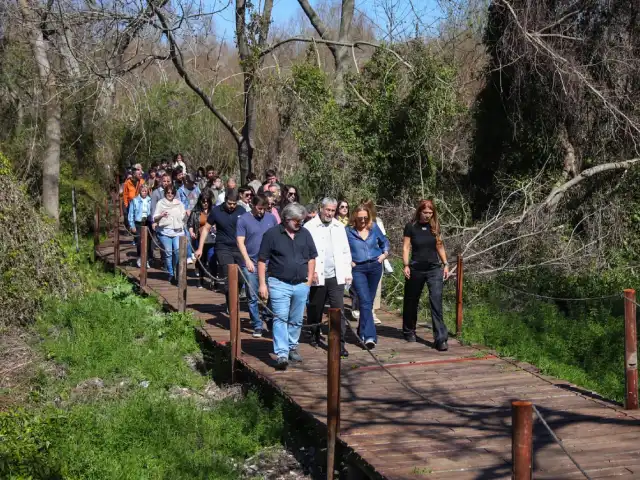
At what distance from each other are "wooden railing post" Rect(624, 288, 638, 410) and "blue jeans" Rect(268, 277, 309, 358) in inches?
126

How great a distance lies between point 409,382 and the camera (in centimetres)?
891

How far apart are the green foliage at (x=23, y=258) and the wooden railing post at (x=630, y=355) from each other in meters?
8.86

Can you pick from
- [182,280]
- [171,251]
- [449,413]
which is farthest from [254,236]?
[171,251]

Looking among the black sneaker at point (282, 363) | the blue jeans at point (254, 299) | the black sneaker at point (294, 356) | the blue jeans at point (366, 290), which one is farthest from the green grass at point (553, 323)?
the black sneaker at point (282, 363)

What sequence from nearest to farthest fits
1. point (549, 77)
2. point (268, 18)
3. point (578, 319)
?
point (578, 319) < point (549, 77) < point (268, 18)

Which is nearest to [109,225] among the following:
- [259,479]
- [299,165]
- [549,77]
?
[299,165]

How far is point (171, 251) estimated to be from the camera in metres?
15.5

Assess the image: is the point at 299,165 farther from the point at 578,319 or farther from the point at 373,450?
the point at 373,450

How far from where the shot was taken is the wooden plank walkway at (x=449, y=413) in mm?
6496

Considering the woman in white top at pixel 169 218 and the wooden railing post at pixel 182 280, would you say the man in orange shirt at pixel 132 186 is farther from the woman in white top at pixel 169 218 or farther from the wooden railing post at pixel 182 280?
the wooden railing post at pixel 182 280

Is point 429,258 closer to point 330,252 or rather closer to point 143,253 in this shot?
point 330,252

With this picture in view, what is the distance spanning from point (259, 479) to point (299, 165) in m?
17.1

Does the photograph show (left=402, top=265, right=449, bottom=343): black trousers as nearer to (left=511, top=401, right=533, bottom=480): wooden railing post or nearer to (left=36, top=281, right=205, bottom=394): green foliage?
(left=36, top=281, right=205, bottom=394): green foliage

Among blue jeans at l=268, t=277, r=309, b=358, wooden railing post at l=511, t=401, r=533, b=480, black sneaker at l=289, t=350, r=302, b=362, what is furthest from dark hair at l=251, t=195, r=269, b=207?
wooden railing post at l=511, t=401, r=533, b=480
